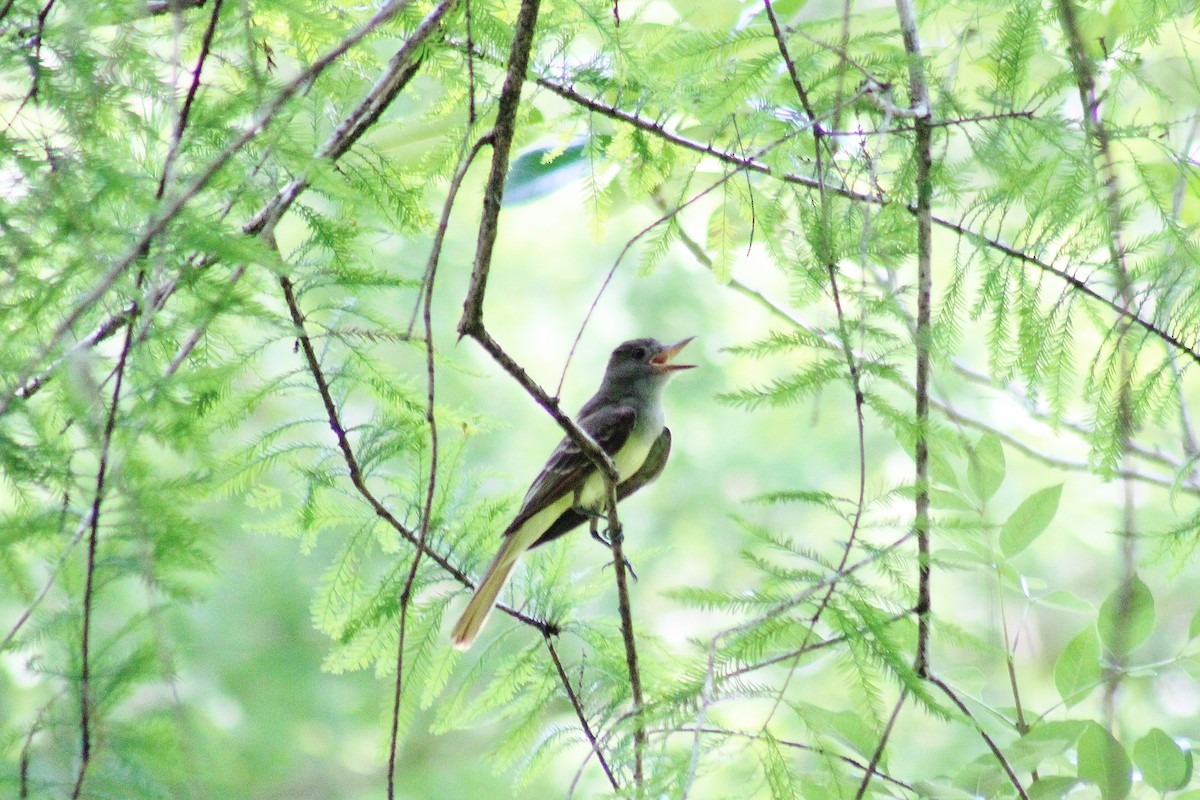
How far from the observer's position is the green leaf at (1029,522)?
10.1ft

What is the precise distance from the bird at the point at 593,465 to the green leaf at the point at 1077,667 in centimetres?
171

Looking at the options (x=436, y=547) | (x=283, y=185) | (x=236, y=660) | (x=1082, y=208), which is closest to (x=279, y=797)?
(x=236, y=660)

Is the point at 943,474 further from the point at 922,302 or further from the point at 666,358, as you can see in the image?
the point at 666,358

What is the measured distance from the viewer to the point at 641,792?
2195mm

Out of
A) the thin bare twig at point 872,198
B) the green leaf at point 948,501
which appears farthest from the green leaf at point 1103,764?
the thin bare twig at point 872,198

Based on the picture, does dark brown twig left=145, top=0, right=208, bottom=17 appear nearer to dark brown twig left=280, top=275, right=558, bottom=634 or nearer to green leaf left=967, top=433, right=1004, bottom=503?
dark brown twig left=280, top=275, right=558, bottom=634

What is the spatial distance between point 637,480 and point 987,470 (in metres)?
2.35

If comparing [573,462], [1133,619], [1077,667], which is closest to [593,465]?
[573,462]

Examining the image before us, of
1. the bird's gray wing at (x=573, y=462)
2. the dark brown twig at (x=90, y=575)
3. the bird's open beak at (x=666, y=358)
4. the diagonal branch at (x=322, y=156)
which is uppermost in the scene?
the bird's open beak at (x=666, y=358)

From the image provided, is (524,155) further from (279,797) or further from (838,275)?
(279,797)

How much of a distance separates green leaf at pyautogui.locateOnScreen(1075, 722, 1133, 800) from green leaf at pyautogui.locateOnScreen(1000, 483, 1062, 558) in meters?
0.53

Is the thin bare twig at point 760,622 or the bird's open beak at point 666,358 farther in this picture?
the bird's open beak at point 666,358

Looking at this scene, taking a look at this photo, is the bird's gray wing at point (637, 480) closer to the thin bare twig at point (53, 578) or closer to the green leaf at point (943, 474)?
the green leaf at point (943, 474)

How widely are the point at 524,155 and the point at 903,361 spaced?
1869mm
